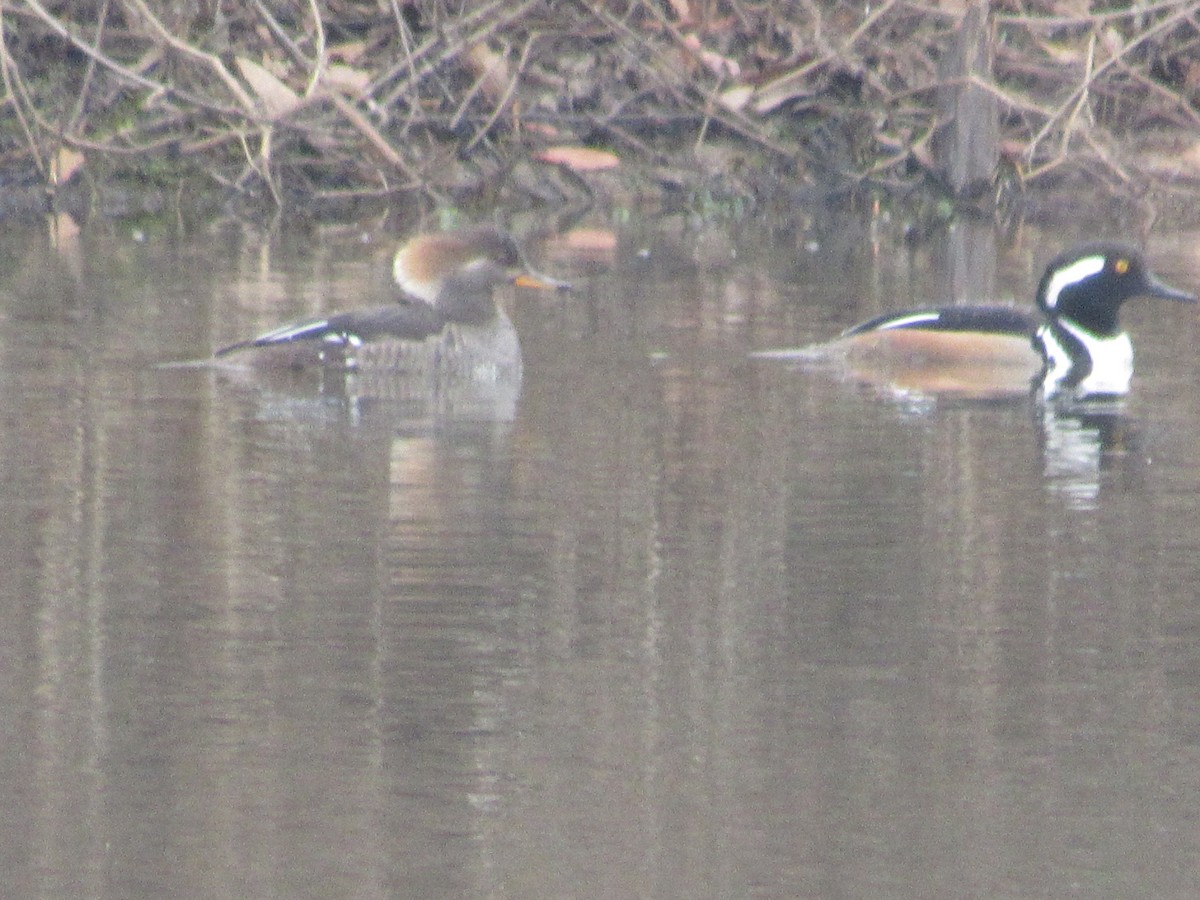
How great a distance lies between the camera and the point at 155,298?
12.9 m

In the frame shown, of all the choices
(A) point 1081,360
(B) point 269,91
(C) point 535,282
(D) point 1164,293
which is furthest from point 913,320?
(B) point 269,91

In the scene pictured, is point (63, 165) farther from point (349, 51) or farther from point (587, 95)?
point (587, 95)

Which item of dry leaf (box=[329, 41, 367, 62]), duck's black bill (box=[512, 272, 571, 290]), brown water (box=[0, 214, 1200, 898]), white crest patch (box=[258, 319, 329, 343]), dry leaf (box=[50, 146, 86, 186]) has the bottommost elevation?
brown water (box=[0, 214, 1200, 898])

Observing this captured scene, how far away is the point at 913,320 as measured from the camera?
11.3 meters

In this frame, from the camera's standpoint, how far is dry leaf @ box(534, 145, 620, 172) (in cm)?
2108

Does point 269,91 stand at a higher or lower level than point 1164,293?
higher

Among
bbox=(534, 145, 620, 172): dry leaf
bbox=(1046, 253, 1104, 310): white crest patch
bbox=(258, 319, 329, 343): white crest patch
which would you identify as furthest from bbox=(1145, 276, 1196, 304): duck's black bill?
bbox=(534, 145, 620, 172): dry leaf

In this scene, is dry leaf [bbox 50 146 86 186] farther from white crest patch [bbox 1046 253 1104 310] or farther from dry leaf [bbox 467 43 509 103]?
white crest patch [bbox 1046 253 1104 310]

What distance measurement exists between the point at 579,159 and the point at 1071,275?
978cm

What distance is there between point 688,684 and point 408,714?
60 centimetres

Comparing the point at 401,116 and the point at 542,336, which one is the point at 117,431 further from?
the point at 401,116

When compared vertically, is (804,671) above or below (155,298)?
below

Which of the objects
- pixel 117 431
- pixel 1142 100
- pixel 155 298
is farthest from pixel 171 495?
pixel 1142 100

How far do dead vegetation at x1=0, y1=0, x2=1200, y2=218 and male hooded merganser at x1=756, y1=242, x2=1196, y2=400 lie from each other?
742 centimetres
